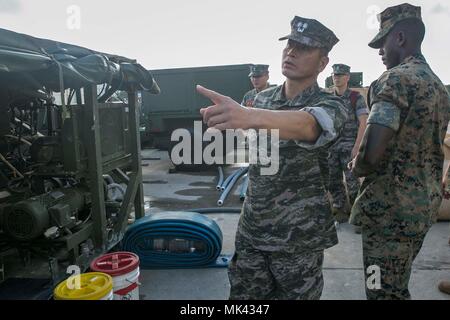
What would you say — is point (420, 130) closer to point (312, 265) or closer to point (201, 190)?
point (312, 265)

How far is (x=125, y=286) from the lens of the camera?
2627 mm

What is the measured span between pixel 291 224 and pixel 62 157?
2146mm

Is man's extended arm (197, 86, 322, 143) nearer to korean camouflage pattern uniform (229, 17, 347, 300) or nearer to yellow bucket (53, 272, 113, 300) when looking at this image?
korean camouflage pattern uniform (229, 17, 347, 300)

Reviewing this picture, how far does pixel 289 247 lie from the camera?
6.35ft

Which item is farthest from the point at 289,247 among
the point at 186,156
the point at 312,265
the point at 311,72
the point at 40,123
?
the point at 186,156

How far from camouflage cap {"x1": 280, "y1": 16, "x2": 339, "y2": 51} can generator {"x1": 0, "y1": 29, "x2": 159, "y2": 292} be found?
1666mm

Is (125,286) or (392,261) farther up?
(392,261)

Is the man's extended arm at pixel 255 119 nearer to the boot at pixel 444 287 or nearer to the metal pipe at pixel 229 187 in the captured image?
the boot at pixel 444 287

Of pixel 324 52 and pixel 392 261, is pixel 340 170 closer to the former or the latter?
pixel 392 261

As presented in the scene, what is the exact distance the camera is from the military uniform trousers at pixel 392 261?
212cm

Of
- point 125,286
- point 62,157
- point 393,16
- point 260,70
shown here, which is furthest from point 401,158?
point 260,70

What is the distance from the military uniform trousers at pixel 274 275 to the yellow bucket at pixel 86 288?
0.74 m
